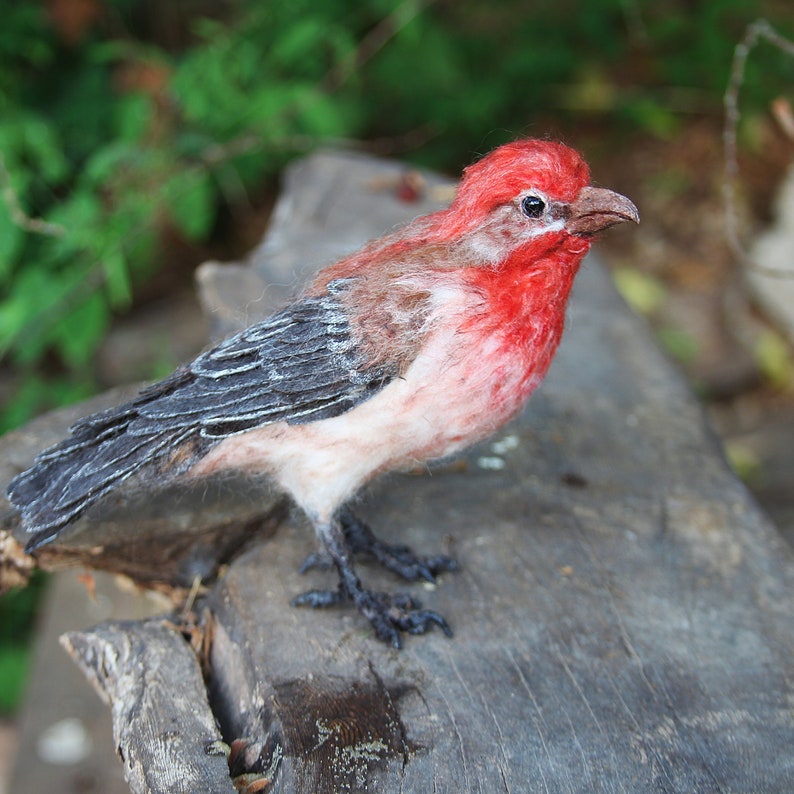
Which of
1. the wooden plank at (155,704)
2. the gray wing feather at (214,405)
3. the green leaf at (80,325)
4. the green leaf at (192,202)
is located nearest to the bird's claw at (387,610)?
the wooden plank at (155,704)

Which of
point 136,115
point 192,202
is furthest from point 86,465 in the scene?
point 136,115

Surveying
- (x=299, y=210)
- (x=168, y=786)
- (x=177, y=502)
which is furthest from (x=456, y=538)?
(x=299, y=210)

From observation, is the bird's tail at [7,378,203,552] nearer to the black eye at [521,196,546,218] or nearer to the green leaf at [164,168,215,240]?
the black eye at [521,196,546,218]

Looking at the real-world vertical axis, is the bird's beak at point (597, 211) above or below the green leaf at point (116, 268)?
above

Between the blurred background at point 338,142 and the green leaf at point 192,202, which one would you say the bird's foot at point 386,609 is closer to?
the blurred background at point 338,142

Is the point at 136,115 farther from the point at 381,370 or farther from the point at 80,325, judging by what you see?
the point at 381,370

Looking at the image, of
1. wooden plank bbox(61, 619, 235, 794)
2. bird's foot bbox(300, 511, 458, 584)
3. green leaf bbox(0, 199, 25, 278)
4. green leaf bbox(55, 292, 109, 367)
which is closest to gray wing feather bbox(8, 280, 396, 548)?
wooden plank bbox(61, 619, 235, 794)

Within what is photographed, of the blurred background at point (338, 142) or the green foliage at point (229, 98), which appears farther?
the blurred background at point (338, 142)
